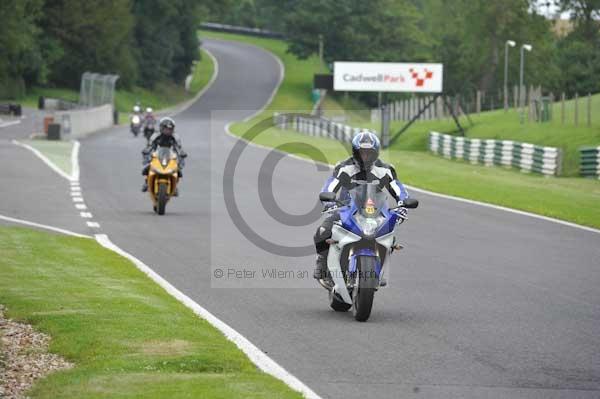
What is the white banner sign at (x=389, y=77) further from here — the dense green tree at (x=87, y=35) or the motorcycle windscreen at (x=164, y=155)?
the motorcycle windscreen at (x=164, y=155)

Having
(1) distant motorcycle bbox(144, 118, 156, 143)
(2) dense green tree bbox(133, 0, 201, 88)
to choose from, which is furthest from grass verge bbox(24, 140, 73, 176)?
(2) dense green tree bbox(133, 0, 201, 88)

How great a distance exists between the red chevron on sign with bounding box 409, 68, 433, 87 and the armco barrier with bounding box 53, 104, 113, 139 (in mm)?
15639

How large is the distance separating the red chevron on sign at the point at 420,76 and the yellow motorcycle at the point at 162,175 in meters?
40.8

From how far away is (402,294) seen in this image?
13891mm

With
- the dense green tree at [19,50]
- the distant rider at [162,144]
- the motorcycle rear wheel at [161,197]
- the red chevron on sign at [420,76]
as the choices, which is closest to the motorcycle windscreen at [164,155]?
the distant rider at [162,144]

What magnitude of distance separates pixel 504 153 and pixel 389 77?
21.5 meters

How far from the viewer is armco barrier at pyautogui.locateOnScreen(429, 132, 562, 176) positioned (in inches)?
1555

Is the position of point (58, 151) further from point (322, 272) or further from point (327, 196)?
point (327, 196)

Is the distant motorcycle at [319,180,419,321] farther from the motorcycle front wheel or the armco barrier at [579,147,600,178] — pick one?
the armco barrier at [579,147,600,178]

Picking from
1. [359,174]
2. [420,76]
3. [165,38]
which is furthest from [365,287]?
[165,38]

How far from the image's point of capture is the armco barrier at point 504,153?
39.5m

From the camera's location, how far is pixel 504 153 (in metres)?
43.7

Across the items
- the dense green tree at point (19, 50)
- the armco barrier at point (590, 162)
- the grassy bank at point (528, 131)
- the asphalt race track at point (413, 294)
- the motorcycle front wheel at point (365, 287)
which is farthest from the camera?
the dense green tree at point (19, 50)

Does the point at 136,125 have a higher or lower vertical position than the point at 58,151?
higher
